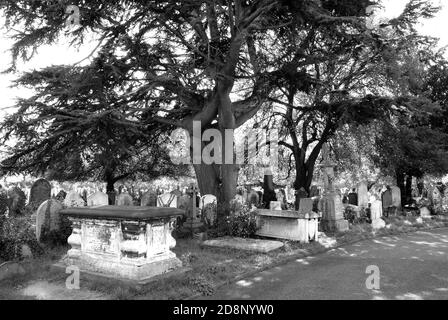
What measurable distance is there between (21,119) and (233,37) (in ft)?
21.6

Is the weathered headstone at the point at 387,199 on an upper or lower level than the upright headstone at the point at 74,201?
lower

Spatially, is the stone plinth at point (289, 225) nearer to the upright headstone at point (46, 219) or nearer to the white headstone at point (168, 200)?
the white headstone at point (168, 200)

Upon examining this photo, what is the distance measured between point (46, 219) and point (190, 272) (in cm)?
455

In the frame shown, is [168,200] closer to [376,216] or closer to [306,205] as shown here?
[306,205]

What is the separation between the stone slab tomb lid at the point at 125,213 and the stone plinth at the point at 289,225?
4.54 metres

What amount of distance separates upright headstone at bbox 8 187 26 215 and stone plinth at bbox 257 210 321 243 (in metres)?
9.45

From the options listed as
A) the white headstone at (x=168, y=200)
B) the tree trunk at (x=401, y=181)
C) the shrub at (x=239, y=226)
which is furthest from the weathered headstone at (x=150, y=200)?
the tree trunk at (x=401, y=181)

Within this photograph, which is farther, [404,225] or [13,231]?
[404,225]

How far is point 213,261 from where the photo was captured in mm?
7668

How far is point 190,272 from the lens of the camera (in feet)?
21.6

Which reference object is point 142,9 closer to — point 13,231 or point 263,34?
point 263,34

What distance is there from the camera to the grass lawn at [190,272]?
5.50 metres

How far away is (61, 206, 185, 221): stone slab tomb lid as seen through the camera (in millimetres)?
5984
